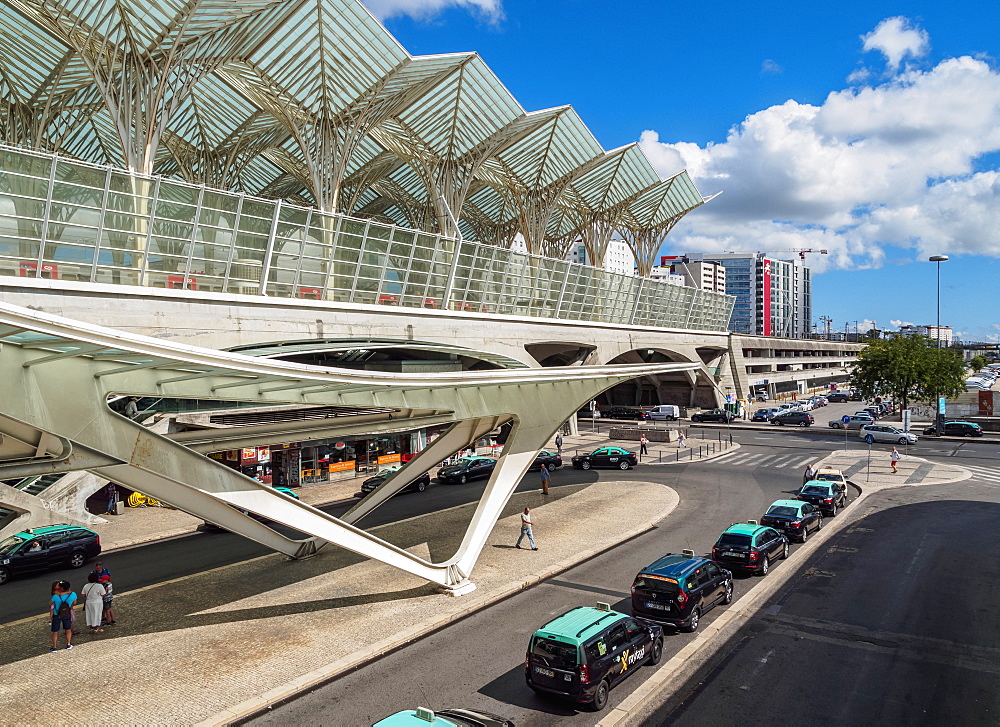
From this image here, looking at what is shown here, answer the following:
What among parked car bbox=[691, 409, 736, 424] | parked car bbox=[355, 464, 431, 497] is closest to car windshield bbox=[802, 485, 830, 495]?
parked car bbox=[355, 464, 431, 497]

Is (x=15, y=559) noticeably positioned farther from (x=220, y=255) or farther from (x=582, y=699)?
(x=582, y=699)

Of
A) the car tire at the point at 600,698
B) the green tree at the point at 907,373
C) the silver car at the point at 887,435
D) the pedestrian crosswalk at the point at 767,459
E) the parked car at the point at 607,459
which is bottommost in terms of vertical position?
the car tire at the point at 600,698

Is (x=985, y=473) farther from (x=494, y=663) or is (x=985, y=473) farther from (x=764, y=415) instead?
(x=494, y=663)

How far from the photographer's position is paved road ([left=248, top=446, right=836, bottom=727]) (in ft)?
38.0

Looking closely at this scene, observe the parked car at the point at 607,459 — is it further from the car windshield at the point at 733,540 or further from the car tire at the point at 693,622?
the car tire at the point at 693,622

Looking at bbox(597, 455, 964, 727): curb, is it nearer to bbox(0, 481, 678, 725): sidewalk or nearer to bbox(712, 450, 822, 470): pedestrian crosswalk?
bbox(0, 481, 678, 725): sidewalk

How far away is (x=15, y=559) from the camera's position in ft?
65.3

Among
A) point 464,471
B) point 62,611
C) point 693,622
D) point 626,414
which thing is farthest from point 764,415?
point 62,611

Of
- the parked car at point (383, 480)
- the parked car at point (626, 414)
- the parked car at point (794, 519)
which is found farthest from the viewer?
the parked car at point (626, 414)

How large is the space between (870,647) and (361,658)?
1047 centimetres

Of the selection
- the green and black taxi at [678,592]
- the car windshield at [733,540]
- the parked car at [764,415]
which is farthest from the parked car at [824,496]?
the parked car at [764,415]

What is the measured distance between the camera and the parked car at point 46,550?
1992 centimetres

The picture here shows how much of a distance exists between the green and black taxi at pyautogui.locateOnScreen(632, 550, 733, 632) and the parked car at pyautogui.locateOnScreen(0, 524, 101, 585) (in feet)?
56.1

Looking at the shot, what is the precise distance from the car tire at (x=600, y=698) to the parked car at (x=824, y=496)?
17.0 m
